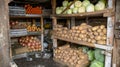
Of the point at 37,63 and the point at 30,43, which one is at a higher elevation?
the point at 30,43

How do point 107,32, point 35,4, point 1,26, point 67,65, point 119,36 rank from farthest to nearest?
point 35,4, point 67,65, point 107,32, point 119,36, point 1,26

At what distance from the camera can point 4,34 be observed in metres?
2.13

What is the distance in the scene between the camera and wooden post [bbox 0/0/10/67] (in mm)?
2098

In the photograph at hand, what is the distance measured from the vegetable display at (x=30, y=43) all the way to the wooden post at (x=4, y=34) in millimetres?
3165

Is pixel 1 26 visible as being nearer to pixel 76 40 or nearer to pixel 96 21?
pixel 76 40

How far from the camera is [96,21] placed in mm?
4152

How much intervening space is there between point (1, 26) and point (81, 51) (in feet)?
8.20

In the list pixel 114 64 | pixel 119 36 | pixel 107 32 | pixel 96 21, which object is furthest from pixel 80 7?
pixel 114 64

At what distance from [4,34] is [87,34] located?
6.61 ft

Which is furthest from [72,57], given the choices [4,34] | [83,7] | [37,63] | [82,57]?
[4,34]

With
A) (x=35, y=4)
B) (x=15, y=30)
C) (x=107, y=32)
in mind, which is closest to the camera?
(x=107, y=32)

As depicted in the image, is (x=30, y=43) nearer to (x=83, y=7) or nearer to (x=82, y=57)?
(x=82, y=57)

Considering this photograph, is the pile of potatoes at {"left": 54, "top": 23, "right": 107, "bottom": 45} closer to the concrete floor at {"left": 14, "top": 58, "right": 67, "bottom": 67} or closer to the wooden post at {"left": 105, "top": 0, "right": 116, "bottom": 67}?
the wooden post at {"left": 105, "top": 0, "right": 116, "bottom": 67}

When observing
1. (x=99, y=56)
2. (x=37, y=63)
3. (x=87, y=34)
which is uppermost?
(x=87, y=34)
